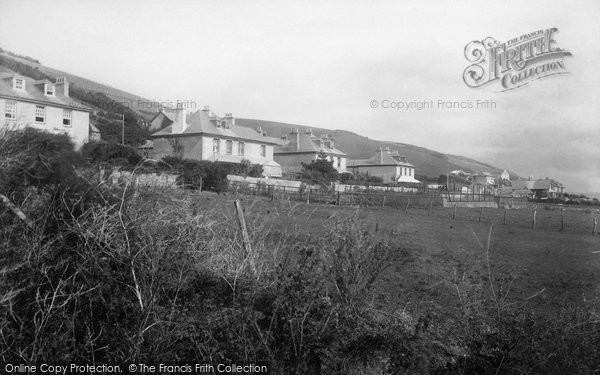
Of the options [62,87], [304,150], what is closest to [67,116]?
[62,87]

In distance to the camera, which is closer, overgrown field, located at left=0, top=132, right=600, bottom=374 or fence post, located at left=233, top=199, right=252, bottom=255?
overgrown field, located at left=0, top=132, right=600, bottom=374

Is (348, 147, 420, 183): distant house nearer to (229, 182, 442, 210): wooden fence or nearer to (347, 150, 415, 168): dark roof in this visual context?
(347, 150, 415, 168): dark roof

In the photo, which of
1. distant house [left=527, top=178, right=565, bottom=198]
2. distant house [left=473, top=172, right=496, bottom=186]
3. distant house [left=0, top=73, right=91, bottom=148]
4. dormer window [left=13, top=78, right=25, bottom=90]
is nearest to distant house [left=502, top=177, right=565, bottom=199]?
distant house [left=527, top=178, right=565, bottom=198]

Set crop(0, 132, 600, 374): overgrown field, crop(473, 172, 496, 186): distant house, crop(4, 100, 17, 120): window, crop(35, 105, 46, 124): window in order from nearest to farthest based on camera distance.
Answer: crop(0, 132, 600, 374): overgrown field < crop(4, 100, 17, 120): window < crop(35, 105, 46, 124): window < crop(473, 172, 496, 186): distant house

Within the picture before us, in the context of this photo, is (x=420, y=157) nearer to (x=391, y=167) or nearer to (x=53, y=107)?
(x=391, y=167)

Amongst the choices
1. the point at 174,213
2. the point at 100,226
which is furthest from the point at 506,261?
the point at 100,226

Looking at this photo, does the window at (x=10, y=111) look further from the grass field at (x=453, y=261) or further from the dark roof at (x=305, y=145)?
the dark roof at (x=305, y=145)
